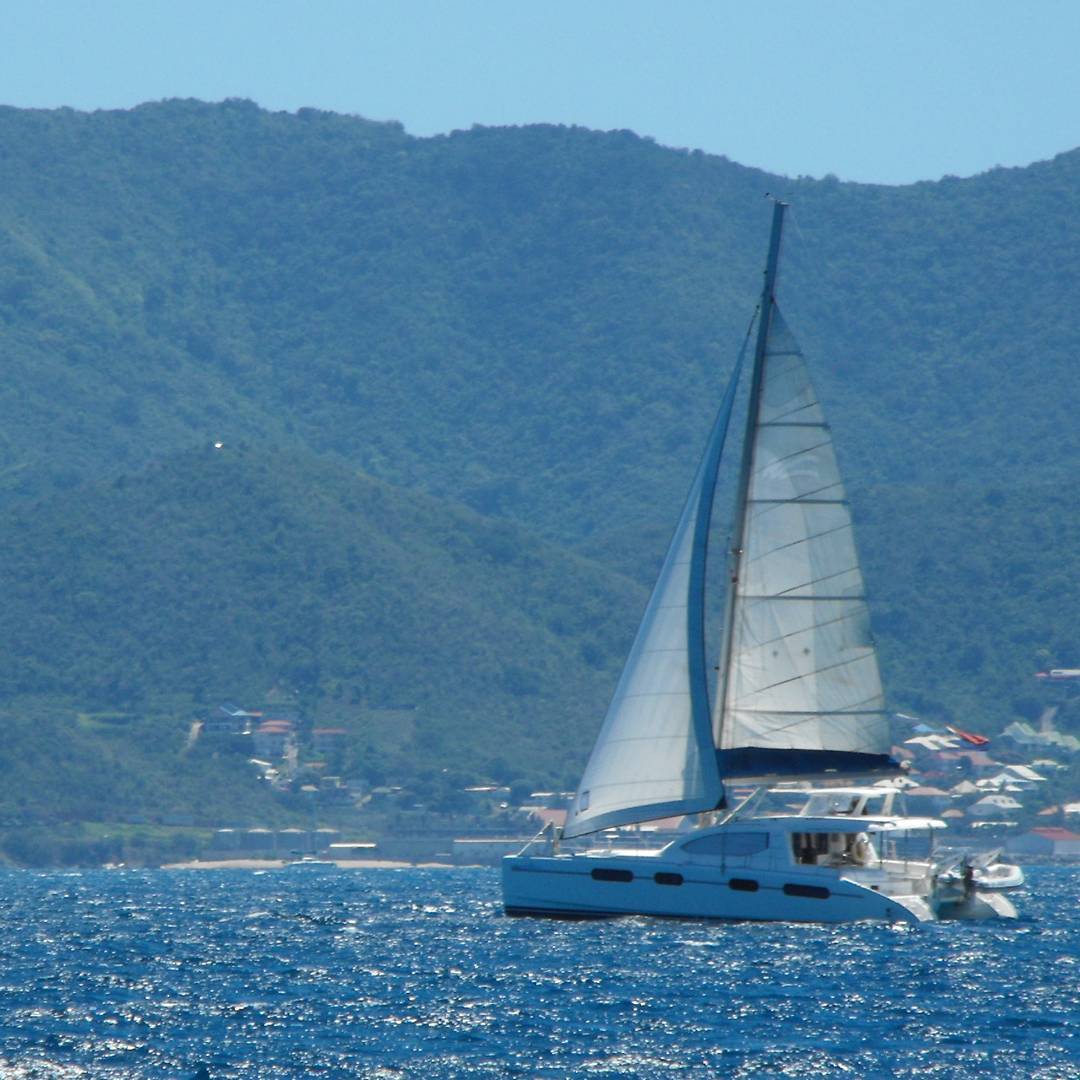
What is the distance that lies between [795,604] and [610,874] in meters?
6.61

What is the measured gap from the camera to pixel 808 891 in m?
53.2

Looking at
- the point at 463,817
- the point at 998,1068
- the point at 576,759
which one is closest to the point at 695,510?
the point at 998,1068

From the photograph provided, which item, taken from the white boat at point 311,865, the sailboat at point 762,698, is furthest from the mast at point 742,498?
the white boat at point 311,865

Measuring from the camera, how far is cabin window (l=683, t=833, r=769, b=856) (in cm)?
5303

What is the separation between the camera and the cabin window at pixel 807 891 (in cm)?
5316

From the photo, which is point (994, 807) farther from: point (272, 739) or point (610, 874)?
point (610, 874)

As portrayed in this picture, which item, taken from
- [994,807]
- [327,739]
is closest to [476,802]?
[327,739]

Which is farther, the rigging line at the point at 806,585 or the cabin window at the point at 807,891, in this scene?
the rigging line at the point at 806,585

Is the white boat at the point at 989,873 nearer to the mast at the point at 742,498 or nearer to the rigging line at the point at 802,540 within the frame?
the mast at the point at 742,498

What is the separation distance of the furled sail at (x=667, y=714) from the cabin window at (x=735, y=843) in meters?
0.67

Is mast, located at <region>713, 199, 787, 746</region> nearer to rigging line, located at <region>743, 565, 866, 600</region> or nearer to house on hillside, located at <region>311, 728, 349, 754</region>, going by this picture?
rigging line, located at <region>743, 565, 866, 600</region>

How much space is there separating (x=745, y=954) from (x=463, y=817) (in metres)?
120

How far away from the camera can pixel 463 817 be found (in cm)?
16775

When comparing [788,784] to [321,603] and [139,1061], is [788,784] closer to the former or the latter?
[139,1061]
